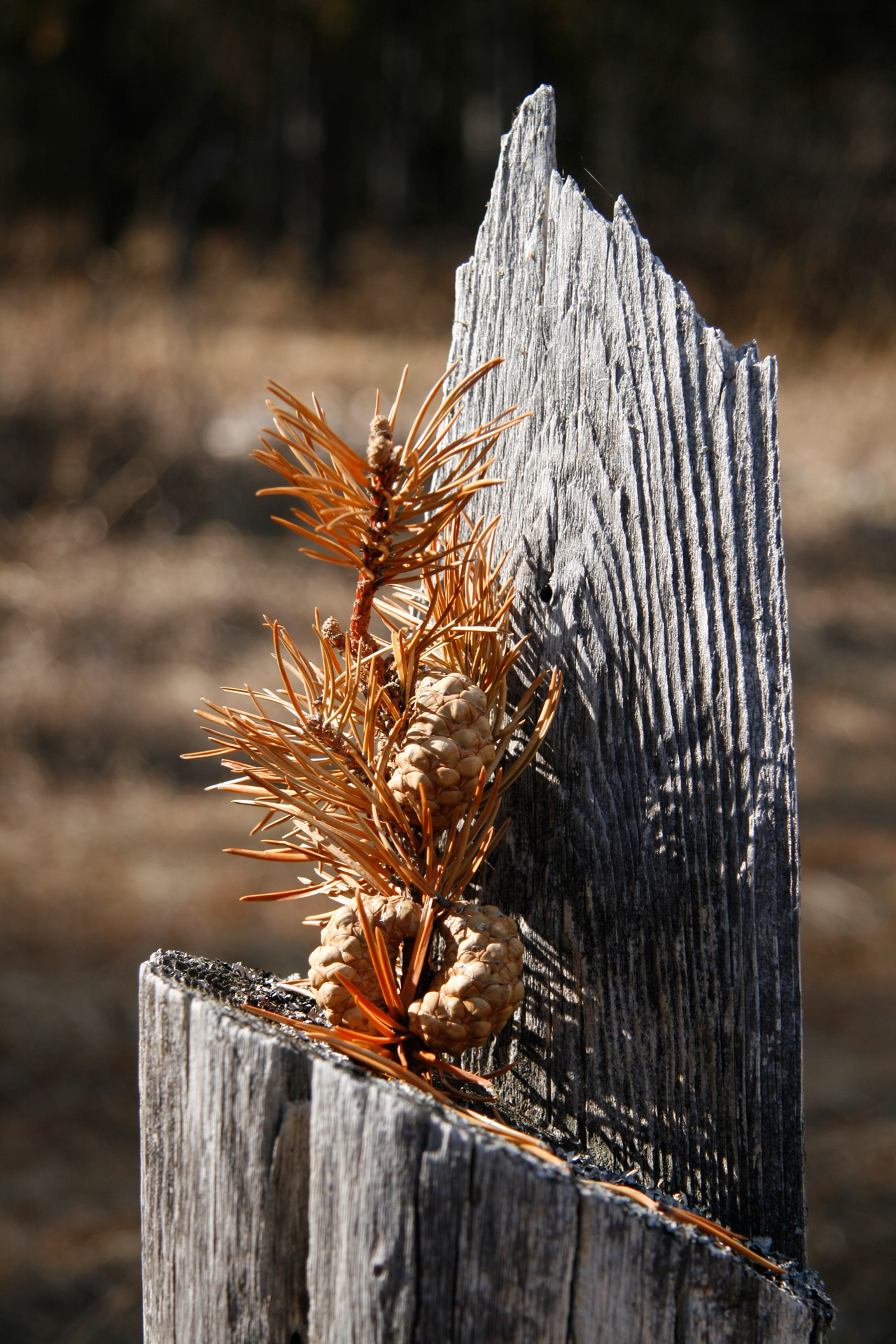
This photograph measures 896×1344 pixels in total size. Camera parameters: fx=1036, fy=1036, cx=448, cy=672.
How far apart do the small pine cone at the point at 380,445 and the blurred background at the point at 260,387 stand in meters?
0.26

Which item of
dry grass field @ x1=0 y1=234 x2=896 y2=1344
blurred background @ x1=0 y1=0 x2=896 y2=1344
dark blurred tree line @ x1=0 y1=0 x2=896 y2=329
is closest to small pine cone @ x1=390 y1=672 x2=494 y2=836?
blurred background @ x1=0 y1=0 x2=896 y2=1344

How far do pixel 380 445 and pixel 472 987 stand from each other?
0.29 m

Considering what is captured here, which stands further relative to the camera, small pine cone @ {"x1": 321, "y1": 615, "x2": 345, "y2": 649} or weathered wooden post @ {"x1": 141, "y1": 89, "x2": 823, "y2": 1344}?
small pine cone @ {"x1": 321, "y1": 615, "x2": 345, "y2": 649}

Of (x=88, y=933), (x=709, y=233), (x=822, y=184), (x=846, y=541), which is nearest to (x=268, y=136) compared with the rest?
(x=709, y=233)

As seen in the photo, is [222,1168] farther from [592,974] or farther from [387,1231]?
[592,974]

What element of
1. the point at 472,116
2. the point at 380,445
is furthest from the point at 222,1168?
the point at 472,116

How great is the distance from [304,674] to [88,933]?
220cm

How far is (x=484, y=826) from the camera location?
59 centimetres

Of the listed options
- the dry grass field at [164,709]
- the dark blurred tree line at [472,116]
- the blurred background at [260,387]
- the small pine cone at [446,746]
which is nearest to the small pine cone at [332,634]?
the small pine cone at [446,746]

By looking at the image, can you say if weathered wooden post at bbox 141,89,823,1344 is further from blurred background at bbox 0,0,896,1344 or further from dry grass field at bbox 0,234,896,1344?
dry grass field at bbox 0,234,896,1344

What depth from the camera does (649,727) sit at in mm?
600

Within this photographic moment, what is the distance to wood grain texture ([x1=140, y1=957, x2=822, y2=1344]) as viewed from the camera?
0.45 meters

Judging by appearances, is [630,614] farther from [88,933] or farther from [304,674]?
[88,933]

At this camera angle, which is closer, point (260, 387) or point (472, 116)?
point (260, 387)
